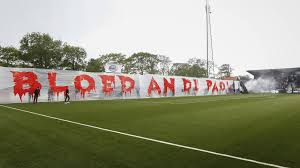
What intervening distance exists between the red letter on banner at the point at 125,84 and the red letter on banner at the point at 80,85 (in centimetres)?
392

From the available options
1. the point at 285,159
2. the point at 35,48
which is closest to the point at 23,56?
the point at 35,48

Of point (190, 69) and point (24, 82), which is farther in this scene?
point (190, 69)

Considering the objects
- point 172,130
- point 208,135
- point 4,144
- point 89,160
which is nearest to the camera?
point 89,160

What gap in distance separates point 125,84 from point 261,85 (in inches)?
1714

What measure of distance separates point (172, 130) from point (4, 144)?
4181 mm

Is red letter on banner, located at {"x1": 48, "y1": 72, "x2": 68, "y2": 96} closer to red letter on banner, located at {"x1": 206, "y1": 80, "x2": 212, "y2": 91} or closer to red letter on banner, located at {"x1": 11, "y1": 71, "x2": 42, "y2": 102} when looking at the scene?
red letter on banner, located at {"x1": 11, "y1": 71, "x2": 42, "y2": 102}

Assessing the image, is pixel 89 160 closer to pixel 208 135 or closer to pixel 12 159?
pixel 12 159

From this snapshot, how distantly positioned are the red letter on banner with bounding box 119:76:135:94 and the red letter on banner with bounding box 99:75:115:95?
1.23 m

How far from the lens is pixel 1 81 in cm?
1917

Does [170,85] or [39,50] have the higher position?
[39,50]

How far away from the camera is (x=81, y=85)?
A: 957 inches

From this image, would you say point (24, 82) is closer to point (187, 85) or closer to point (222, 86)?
point (187, 85)

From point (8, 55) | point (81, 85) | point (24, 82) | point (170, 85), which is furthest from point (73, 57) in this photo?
point (24, 82)

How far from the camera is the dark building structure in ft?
179
